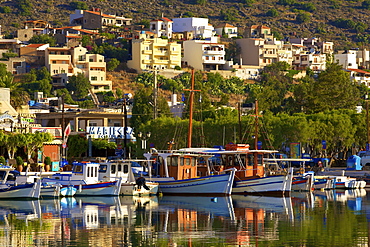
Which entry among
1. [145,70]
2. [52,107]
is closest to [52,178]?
[52,107]

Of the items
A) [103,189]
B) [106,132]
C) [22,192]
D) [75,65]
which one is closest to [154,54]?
[75,65]

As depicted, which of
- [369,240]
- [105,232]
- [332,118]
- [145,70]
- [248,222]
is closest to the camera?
[369,240]

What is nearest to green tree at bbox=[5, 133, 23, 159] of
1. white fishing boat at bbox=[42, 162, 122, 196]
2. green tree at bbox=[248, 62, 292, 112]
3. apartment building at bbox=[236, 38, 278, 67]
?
white fishing boat at bbox=[42, 162, 122, 196]

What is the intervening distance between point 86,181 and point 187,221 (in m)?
19.8

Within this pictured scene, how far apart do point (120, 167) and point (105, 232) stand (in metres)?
25.0

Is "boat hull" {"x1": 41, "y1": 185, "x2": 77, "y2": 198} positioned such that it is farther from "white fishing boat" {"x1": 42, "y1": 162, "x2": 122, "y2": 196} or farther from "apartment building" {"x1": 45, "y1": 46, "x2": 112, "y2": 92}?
"apartment building" {"x1": 45, "y1": 46, "x2": 112, "y2": 92}

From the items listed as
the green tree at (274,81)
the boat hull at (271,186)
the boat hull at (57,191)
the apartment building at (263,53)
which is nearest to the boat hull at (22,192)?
the boat hull at (57,191)

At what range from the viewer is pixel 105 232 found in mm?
40062

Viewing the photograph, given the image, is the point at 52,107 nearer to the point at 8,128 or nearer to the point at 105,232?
the point at 8,128

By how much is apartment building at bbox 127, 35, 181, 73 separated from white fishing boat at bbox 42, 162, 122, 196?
388ft

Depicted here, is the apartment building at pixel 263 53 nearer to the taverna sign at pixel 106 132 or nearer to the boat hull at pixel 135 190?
the taverna sign at pixel 106 132

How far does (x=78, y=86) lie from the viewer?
164 metres

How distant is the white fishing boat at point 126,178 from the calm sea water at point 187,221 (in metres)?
1.60

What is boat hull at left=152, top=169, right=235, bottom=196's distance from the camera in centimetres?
6175
